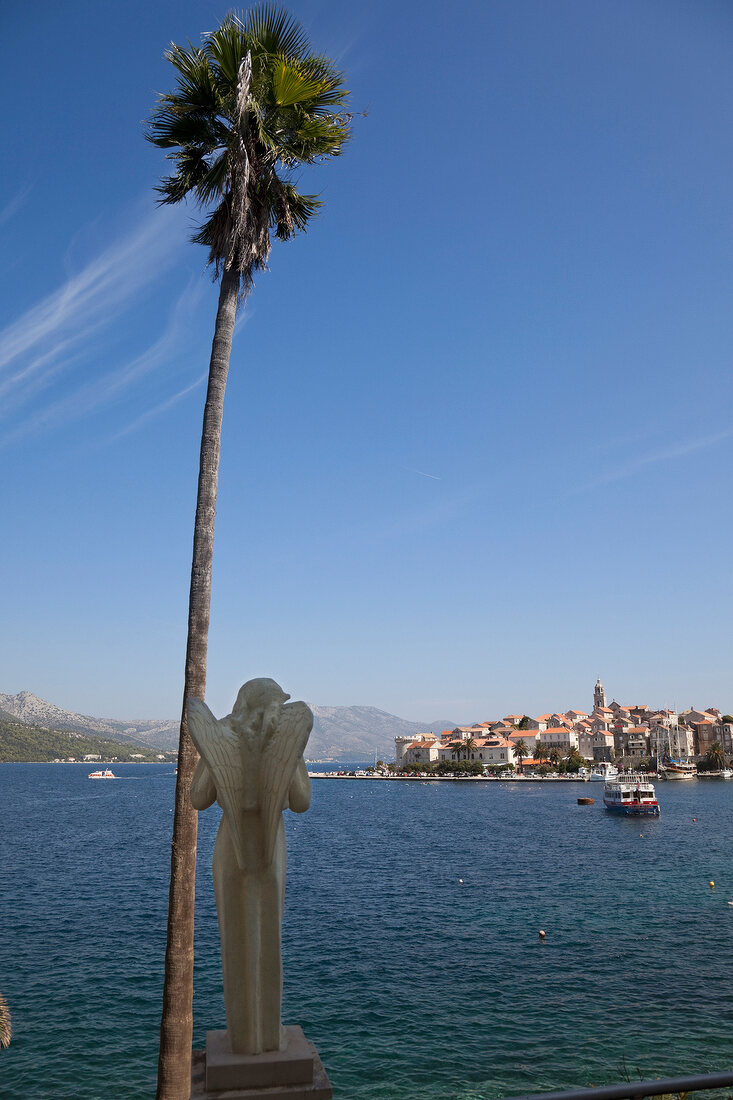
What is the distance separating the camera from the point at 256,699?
441 centimetres

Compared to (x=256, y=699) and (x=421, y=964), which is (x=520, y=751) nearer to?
(x=421, y=964)

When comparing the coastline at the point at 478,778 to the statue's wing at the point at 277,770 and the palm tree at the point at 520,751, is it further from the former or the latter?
the statue's wing at the point at 277,770

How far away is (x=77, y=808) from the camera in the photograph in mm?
82750

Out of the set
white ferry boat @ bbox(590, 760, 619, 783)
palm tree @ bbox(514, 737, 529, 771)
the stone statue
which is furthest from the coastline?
the stone statue

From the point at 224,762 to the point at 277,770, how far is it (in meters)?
0.31

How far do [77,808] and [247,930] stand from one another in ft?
292

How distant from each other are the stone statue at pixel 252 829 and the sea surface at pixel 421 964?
12.2 meters

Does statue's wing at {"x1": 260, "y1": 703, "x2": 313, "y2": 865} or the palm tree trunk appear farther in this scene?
the palm tree trunk

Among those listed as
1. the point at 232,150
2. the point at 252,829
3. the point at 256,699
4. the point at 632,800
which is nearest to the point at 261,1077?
the point at 252,829

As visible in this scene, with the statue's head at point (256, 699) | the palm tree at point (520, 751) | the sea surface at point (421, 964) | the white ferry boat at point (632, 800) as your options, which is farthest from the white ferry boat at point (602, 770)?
the statue's head at point (256, 699)

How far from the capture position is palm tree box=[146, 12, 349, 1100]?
27.2 feet

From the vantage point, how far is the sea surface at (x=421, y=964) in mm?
15008

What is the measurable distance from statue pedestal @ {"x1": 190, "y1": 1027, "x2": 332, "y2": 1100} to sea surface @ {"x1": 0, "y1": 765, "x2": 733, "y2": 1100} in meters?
12.0

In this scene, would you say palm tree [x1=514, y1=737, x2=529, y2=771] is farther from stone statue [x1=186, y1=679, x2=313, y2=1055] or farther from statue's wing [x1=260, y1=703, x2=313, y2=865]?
statue's wing [x1=260, y1=703, x2=313, y2=865]
